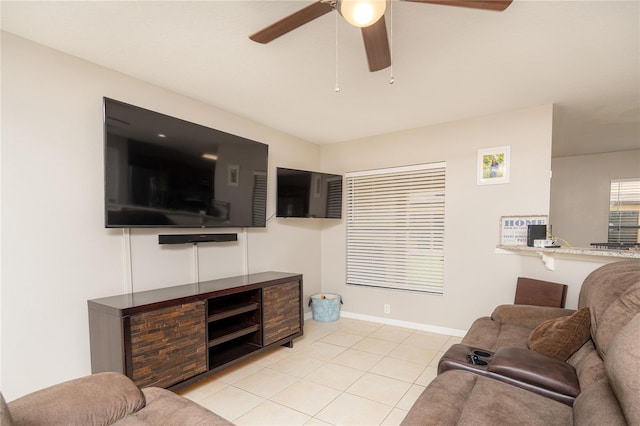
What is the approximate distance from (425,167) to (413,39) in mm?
2088

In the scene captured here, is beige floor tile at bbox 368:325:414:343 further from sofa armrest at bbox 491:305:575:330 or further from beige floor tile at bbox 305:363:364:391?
sofa armrest at bbox 491:305:575:330

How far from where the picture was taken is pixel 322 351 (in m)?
3.27

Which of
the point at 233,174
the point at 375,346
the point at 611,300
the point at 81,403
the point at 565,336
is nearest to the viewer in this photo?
the point at 81,403

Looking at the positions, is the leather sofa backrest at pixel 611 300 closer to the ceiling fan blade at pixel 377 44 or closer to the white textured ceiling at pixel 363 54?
the white textured ceiling at pixel 363 54

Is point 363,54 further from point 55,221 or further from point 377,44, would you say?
point 55,221

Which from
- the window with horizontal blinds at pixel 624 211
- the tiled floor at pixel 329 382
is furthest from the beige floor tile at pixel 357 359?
the window with horizontal blinds at pixel 624 211

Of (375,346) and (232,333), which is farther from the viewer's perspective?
(375,346)

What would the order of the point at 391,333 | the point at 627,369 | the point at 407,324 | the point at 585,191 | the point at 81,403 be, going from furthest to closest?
the point at 585,191, the point at 407,324, the point at 391,333, the point at 81,403, the point at 627,369

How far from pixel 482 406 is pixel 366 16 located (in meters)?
1.78

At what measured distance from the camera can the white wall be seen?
1.95 metres

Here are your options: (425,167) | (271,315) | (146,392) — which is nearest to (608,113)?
(425,167)

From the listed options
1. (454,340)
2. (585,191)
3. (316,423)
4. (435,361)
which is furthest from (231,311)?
(585,191)

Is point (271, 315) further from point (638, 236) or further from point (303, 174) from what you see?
point (638, 236)

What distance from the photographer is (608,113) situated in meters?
3.38
